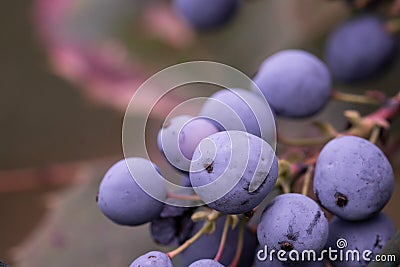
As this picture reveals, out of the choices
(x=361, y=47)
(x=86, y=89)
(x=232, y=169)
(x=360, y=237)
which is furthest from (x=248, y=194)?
(x=86, y=89)

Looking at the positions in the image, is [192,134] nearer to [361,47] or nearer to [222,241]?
[222,241]

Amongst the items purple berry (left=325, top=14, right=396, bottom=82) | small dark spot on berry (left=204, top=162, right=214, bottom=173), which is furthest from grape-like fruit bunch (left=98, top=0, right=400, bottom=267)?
purple berry (left=325, top=14, right=396, bottom=82)

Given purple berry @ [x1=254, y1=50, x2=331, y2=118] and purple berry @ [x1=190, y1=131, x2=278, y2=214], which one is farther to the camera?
purple berry @ [x1=254, y1=50, x2=331, y2=118]

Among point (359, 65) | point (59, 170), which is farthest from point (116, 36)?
point (359, 65)

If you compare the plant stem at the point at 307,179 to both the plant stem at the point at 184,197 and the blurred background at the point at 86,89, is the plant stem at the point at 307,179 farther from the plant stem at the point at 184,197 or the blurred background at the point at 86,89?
the blurred background at the point at 86,89

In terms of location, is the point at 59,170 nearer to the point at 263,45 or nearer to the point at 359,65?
the point at 263,45

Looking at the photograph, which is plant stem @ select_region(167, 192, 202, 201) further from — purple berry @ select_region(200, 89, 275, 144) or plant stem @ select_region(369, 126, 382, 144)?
plant stem @ select_region(369, 126, 382, 144)

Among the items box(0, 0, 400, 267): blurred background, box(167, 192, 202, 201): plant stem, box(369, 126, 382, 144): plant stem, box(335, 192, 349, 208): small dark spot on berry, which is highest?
Result: box(335, 192, 349, 208): small dark spot on berry
